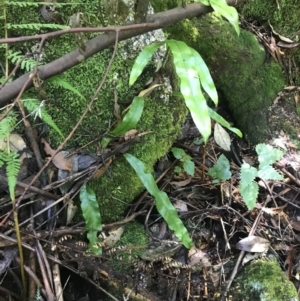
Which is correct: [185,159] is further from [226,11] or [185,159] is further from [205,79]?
[226,11]

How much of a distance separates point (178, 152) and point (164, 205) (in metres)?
0.50

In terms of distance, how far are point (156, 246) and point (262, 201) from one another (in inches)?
31.0

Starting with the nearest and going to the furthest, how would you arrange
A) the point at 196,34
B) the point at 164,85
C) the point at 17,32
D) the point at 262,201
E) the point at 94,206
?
the point at 94,206 → the point at 17,32 → the point at 164,85 → the point at 262,201 → the point at 196,34

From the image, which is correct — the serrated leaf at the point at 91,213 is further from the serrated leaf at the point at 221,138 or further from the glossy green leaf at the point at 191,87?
the serrated leaf at the point at 221,138

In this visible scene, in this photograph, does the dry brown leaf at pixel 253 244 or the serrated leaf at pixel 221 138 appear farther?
the serrated leaf at pixel 221 138

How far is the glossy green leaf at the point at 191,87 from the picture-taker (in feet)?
5.71

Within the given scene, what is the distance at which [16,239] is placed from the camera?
1.79m

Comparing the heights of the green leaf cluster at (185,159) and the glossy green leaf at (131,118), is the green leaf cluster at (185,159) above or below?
below

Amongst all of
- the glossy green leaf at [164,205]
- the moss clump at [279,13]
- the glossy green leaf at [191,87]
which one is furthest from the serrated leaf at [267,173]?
the moss clump at [279,13]

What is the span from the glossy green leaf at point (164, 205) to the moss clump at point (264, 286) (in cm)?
39

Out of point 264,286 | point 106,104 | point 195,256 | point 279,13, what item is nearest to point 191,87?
point 106,104

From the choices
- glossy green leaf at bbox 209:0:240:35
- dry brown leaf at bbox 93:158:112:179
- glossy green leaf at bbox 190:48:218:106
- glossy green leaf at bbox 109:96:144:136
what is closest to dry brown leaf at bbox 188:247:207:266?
dry brown leaf at bbox 93:158:112:179

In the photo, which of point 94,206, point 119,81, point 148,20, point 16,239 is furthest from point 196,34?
point 16,239

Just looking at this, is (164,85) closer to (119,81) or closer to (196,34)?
(119,81)
